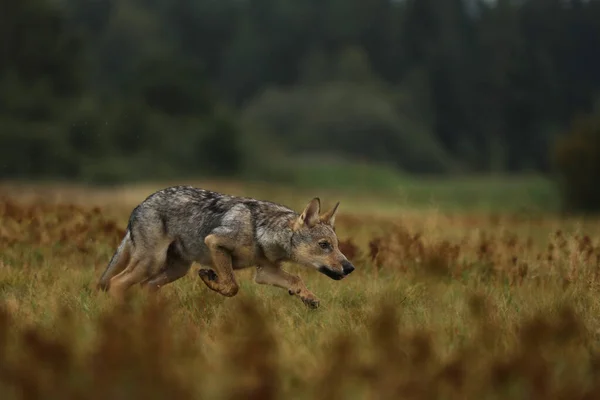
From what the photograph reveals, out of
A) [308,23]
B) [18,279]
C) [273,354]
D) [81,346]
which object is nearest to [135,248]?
[18,279]

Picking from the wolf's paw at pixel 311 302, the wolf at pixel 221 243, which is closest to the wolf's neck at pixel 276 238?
the wolf at pixel 221 243

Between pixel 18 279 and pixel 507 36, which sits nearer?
pixel 18 279

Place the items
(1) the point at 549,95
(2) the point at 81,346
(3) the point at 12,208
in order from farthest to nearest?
(1) the point at 549,95 → (3) the point at 12,208 → (2) the point at 81,346

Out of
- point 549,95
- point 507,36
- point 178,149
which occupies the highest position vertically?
point 507,36

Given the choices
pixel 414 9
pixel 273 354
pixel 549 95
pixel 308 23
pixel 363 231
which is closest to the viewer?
pixel 273 354

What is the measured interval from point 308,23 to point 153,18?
22.8 meters

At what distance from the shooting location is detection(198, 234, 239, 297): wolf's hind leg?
802 centimetres

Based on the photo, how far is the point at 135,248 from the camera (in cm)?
855

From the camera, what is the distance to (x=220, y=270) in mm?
8164

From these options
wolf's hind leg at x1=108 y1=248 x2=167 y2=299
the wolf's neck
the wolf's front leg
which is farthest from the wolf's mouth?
wolf's hind leg at x1=108 y1=248 x2=167 y2=299

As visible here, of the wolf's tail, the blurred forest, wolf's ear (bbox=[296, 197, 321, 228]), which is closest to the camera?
wolf's ear (bbox=[296, 197, 321, 228])

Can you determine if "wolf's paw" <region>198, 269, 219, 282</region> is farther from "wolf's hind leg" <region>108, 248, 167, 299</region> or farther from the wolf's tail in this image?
the wolf's tail

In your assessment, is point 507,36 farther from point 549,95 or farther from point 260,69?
point 260,69

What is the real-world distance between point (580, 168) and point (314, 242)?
3363 centimetres
